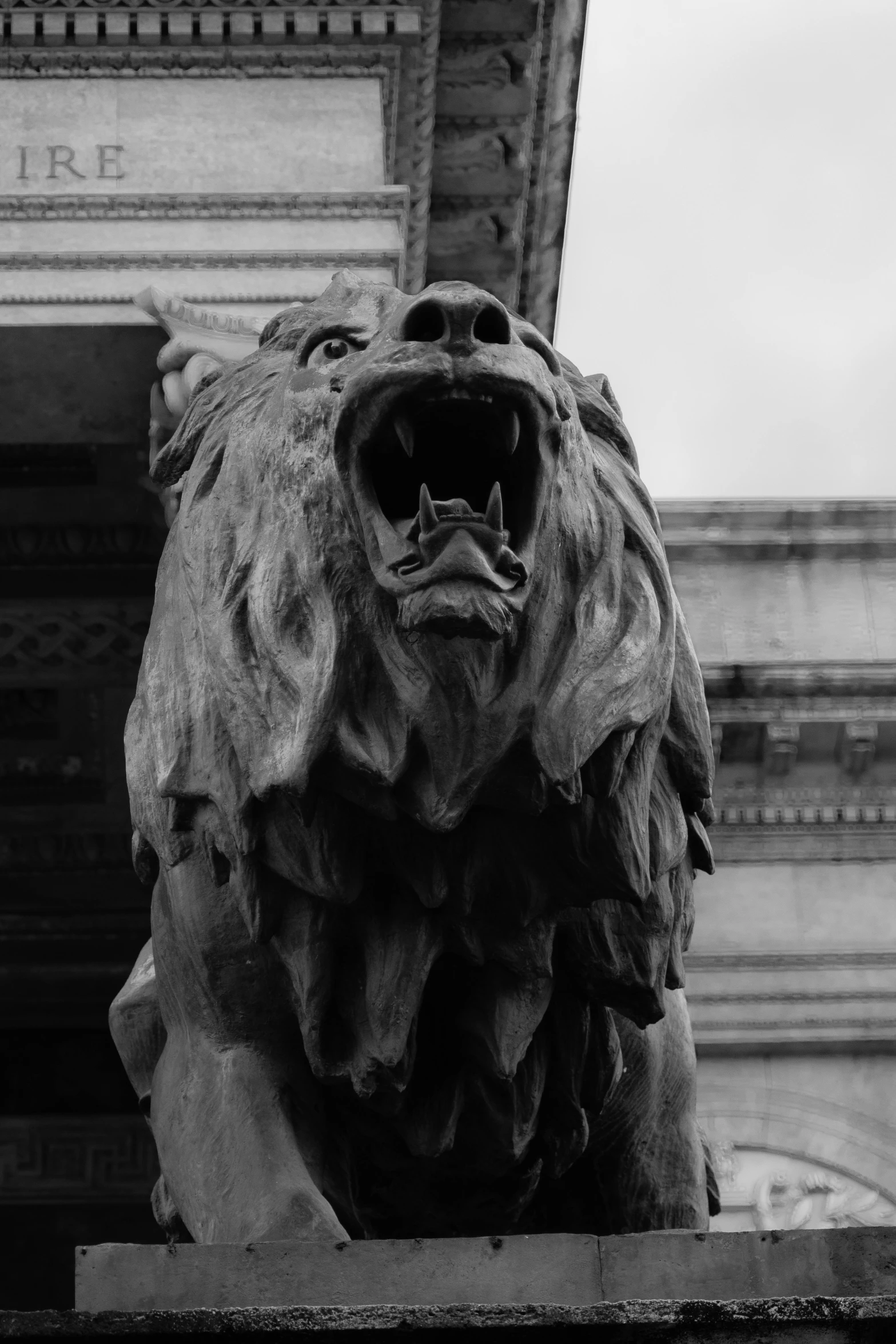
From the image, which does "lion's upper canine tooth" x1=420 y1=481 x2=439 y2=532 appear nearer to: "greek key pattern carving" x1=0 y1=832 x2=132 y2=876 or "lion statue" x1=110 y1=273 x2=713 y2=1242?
"lion statue" x1=110 y1=273 x2=713 y2=1242

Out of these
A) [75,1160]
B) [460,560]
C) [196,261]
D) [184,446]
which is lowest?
[75,1160]

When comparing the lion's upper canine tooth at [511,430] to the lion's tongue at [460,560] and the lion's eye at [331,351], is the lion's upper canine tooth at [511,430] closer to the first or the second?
the lion's tongue at [460,560]

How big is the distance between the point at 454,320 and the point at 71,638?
738 cm

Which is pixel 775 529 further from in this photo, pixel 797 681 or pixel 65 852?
pixel 65 852

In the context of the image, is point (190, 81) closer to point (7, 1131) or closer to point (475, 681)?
point (7, 1131)

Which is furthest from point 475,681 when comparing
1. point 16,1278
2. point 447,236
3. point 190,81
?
point 16,1278

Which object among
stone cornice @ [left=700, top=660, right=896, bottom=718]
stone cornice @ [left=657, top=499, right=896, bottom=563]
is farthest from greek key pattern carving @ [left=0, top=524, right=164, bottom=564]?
stone cornice @ [left=700, top=660, right=896, bottom=718]

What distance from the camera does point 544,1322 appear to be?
11.0ft

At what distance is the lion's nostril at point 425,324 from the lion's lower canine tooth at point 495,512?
268mm

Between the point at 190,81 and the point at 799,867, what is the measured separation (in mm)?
3879

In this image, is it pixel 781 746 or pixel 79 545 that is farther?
pixel 79 545

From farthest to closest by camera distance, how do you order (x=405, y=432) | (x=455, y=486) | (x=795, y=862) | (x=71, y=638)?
(x=71, y=638), (x=795, y=862), (x=455, y=486), (x=405, y=432)

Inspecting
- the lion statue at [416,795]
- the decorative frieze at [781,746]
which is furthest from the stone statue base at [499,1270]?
the decorative frieze at [781,746]

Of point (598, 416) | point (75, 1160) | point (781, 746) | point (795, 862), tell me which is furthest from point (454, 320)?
point (75, 1160)
